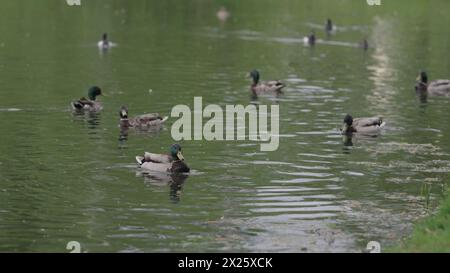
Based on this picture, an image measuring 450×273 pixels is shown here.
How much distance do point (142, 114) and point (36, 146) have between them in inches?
265

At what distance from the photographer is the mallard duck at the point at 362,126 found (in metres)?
33.3

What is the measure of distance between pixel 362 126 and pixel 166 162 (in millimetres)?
9198

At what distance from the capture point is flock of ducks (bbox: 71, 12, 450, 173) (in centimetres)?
2683

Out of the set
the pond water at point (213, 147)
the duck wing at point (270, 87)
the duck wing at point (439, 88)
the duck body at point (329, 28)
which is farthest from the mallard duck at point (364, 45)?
the duck wing at point (270, 87)

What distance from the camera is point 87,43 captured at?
5778cm

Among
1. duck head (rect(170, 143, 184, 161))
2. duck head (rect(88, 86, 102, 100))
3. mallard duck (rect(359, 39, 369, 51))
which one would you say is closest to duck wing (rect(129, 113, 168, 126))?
duck head (rect(88, 86, 102, 100))

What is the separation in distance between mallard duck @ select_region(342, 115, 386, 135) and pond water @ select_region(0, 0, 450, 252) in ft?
1.57

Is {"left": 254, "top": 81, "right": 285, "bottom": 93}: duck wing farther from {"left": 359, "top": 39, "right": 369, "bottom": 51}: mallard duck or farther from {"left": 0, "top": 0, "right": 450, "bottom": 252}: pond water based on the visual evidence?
{"left": 359, "top": 39, "right": 369, "bottom": 51}: mallard duck

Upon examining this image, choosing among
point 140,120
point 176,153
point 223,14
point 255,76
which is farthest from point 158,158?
point 223,14

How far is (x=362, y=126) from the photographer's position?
110 feet

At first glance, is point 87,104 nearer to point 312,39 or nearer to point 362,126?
point 362,126

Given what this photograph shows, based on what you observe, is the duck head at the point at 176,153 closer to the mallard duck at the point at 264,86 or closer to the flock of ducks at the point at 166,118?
the flock of ducks at the point at 166,118
